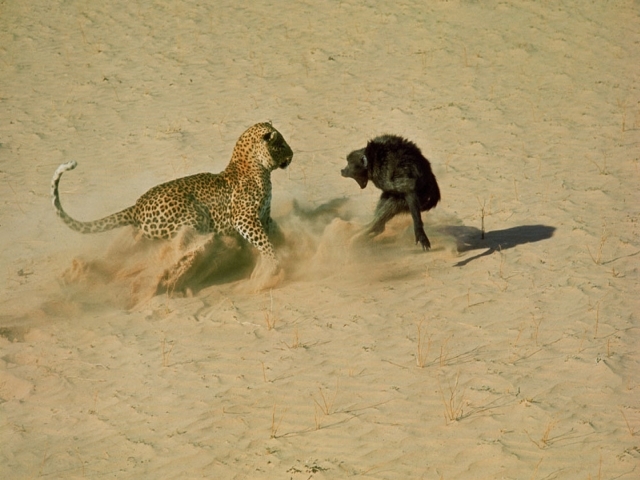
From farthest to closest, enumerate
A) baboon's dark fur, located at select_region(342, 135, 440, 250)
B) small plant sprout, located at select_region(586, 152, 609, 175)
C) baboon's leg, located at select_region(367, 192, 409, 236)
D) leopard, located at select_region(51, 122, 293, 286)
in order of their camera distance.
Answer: small plant sprout, located at select_region(586, 152, 609, 175) → baboon's leg, located at select_region(367, 192, 409, 236) → baboon's dark fur, located at select_region(342, 135, 440, 250) → leopard, located at select_region(51, 122, 293, 286)

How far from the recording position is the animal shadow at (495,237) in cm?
1030

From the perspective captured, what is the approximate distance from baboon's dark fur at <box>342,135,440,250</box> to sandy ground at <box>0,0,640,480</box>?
31 centimetres

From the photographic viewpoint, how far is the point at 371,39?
1653 centimetres

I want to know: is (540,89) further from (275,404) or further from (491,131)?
(275,404)

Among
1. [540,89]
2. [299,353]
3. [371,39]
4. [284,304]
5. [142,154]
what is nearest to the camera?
[299,353]

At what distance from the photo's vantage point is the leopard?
376 inches

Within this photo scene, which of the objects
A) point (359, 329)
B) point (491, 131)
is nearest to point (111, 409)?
point (359, 329)

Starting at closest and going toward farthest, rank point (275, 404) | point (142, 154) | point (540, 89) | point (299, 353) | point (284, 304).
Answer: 1. point (275, 404)
2. point (299, 353)
3. point (284, 304)
4. point (142, 154)
5. point (540, 89)

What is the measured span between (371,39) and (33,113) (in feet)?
17.9

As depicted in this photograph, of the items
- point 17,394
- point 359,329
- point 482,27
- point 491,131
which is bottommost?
point 17,394

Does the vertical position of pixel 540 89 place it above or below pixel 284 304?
above

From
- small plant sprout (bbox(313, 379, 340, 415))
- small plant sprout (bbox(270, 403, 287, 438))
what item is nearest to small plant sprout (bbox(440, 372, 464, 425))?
small plant sprout (bbox(313, 379, 340, 415))

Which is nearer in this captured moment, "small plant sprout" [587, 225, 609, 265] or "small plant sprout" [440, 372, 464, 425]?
"small plant sprout" [440, 372, 464, 425]

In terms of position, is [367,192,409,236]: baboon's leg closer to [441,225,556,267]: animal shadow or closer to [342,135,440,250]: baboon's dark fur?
[342,135,440,250]: baboon's dark fur
